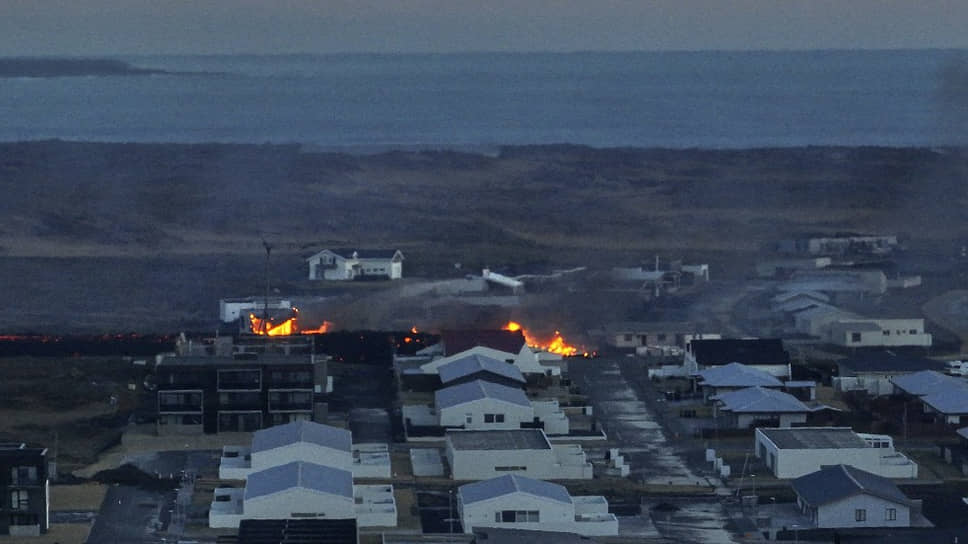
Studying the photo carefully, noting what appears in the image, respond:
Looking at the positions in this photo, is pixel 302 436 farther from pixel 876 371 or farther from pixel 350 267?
pixel 350 267

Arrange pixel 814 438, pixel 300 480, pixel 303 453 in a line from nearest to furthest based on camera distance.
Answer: pixel 300 480 → pixel 303 453 → pixel 814 438

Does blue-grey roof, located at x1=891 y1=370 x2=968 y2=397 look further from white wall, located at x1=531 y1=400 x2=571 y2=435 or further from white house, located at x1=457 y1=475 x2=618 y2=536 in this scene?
white house, located at x1=457 y1=475 x2=618 y2=536

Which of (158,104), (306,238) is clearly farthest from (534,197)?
(158,104)

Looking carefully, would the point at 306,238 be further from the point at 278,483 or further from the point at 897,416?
the point at 278,483

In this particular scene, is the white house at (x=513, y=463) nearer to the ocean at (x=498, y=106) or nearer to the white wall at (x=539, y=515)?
the white wall at (x=539, y=515)

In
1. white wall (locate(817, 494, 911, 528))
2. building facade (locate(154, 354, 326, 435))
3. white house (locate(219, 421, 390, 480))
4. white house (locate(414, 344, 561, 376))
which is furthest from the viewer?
white house (locate(414, 344, 561, 376))

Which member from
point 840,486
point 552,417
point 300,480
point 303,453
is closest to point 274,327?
point 552,417

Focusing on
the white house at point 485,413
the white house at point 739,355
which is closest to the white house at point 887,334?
the white house at point 739,355

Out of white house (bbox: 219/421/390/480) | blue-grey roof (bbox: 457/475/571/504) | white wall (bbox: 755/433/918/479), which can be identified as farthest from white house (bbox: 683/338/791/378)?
blue-grey roof (bbox: 457/475/571/504)
